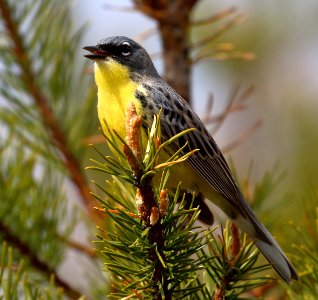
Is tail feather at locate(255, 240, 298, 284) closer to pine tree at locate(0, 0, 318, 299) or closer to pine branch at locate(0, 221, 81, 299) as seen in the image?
pine tree at locate(0, 0, 318, 299)

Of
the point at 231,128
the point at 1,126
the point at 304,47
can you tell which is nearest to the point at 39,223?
the point at 1,126

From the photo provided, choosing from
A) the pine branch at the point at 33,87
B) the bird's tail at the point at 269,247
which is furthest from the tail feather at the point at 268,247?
the pine branch at the point at 33,87

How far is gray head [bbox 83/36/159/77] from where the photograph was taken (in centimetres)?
323

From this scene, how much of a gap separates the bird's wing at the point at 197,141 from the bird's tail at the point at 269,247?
0.39 ft

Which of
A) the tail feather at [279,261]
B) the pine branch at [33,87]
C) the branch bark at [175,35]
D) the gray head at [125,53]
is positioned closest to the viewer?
the tail feather at [279,261]

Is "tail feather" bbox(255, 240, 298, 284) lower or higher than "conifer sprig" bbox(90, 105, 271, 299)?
lower

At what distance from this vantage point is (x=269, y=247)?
8.71 feet

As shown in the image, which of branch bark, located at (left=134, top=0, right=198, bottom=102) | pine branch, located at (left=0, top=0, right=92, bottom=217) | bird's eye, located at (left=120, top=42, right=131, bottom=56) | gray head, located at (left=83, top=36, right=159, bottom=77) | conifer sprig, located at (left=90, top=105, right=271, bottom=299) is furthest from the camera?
bird's eye, located at (left=120, top=42, right=131, bottom=56)

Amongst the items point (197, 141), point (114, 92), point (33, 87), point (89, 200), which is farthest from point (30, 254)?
point (197, 141)

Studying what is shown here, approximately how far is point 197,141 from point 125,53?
0.64 m

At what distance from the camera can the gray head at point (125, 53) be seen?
323cm

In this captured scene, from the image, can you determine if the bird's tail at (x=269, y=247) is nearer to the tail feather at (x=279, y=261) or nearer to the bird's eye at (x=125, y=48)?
the tail feather at (x=279, y=261)

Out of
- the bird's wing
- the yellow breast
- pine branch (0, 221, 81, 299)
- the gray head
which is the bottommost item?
pine branch (0, 221, 81, 299)

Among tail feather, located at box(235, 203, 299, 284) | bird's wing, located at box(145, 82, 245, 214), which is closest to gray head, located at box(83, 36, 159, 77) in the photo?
bird's wing, located at box(145, 82, 245, 214)
